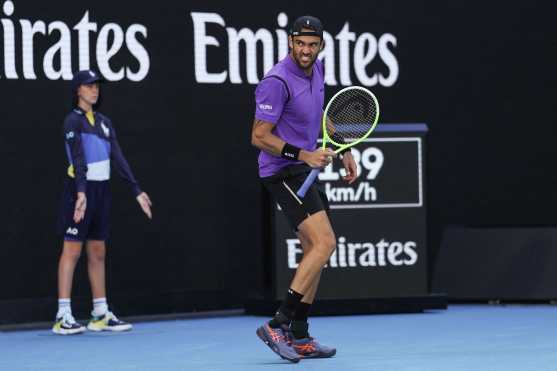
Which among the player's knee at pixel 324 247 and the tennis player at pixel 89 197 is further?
the tennis player at pixel 89 197

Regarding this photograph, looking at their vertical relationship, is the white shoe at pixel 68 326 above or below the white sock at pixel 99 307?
below

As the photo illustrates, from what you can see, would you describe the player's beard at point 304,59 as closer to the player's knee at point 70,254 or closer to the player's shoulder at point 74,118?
the player's shoulder at point 74,118

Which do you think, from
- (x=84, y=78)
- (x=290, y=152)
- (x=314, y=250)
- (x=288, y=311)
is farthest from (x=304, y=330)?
(x=84, y=78)

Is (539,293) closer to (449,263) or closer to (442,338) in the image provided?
(449,263)

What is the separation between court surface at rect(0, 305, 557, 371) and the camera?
6352mm

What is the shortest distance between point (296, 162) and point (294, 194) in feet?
0.54

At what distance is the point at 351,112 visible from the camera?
6.70 m

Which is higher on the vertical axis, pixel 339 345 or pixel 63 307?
pixel 63 307

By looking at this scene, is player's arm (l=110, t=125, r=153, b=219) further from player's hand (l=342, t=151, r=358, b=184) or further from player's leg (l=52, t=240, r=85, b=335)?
player's hand (l=342, t=151, r=358, b=184)

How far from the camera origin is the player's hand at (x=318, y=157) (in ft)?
20.1

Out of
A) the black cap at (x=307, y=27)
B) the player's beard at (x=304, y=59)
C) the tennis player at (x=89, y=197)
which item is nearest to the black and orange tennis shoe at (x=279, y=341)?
the player's beard at (x=304, y=59)

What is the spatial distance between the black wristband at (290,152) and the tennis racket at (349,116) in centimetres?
29

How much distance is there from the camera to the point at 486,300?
32.3 feet

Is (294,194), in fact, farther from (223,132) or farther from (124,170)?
(223,132)
